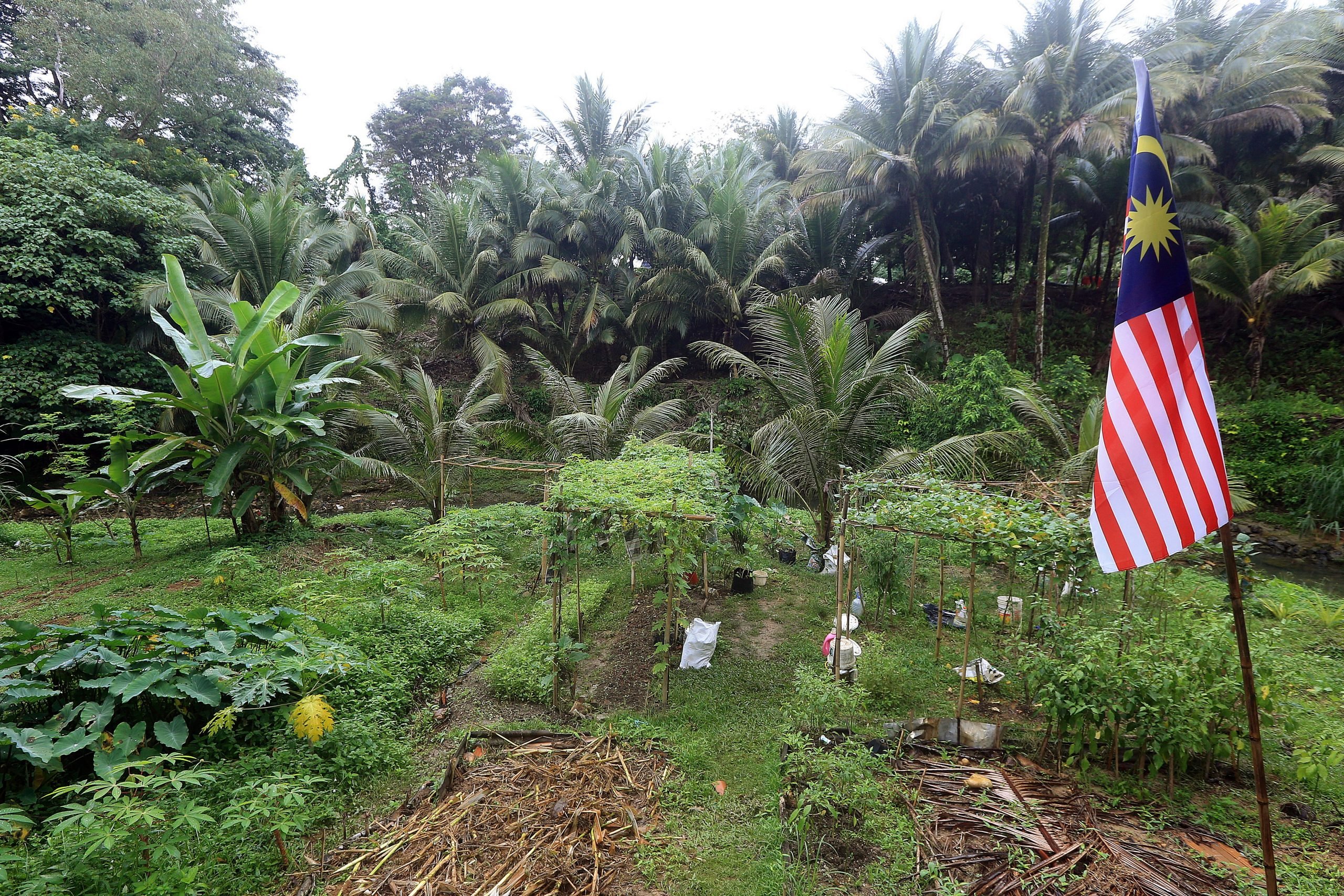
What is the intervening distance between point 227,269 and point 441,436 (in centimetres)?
677

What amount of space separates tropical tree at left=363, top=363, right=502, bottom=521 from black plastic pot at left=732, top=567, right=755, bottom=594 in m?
4.69

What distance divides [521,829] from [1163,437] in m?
3.57

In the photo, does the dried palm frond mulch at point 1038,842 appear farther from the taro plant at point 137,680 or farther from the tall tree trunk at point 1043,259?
the tall tree trunk at point 1043,259

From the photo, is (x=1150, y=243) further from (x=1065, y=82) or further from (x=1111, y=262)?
(x=1111, y=262)

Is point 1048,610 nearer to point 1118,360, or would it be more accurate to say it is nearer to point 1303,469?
point 1118,360

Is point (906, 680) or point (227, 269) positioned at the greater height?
point (227, 269)

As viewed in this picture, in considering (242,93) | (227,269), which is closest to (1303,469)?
(227,269)

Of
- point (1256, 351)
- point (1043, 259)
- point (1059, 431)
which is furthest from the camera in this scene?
point (1043, 259)

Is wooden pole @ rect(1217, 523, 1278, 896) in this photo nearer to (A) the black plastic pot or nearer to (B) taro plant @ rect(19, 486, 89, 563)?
(A) the black plastic pot

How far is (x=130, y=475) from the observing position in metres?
6.84

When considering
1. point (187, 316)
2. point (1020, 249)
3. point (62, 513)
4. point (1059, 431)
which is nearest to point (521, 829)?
point (187, 316)

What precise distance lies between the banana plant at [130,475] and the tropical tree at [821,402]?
7023 mm

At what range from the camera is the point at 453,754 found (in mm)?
3895

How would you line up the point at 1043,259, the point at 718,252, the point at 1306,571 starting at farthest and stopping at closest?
the point at 718,252
the point at 1043,259
the point at 1306,571
